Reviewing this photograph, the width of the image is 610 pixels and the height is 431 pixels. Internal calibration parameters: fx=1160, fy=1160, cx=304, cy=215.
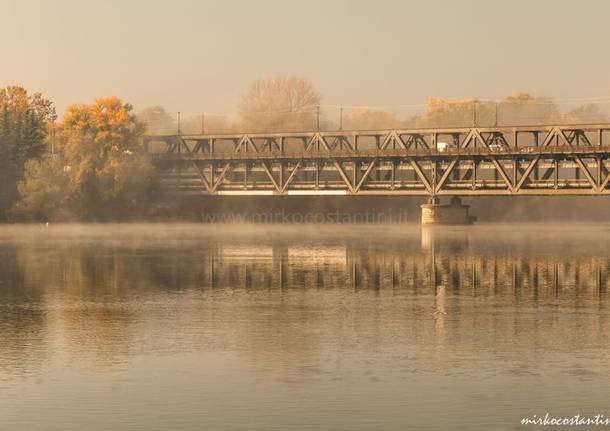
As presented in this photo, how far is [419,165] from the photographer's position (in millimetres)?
145500

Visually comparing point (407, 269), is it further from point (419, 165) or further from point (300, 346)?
point (419, 165)

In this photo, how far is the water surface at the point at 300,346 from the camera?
20438mm

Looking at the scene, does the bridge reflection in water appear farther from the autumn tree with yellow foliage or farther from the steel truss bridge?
the autumn tree with yellow foliage

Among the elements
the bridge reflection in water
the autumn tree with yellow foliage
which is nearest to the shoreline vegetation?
the autumn tree with yellow foliage

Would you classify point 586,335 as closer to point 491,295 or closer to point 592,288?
point 491,295

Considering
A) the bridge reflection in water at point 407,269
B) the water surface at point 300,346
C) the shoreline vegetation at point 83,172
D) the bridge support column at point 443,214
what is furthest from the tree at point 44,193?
the water surface at point 300,346

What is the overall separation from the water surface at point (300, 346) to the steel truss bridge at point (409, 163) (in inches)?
2990

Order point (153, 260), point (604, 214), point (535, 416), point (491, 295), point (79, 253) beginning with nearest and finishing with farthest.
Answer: point (535, 416)
point (491, 295)
point (153, 260)
point (79, 253)
point (604, 214)

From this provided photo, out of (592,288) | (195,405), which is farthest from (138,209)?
(195,405)

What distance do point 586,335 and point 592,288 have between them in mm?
14127

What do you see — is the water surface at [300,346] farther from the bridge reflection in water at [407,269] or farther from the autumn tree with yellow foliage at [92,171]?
the autumn tree with yellow foliage at [92,171]

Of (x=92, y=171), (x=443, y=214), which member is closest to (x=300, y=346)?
(x=443, y=214)

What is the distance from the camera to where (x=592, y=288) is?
43.1 metres

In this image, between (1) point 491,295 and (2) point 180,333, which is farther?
(1) point 491,295
